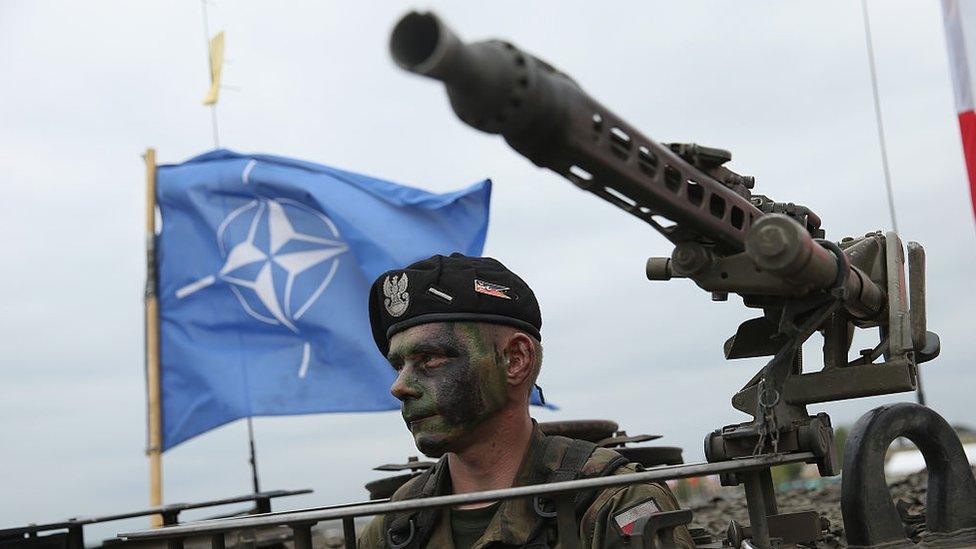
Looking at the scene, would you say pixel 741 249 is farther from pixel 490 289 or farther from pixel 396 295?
pixel 396 295

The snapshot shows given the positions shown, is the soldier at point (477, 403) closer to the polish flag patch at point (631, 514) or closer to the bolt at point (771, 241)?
the polish flag patch at point (631, 514)

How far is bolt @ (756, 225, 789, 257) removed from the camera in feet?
12.0

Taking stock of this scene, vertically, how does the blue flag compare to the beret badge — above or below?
above

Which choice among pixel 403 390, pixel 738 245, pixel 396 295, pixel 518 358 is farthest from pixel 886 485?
pixel 396 295

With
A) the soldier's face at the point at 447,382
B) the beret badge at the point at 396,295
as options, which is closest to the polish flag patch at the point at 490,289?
the soldier's face at the point at 447,382

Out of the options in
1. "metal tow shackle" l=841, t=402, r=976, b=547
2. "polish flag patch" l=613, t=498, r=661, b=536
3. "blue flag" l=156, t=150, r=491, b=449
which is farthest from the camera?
"blue flag" l=156, t=150, r=491, b=449

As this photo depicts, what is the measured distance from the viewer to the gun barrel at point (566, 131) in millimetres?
2969

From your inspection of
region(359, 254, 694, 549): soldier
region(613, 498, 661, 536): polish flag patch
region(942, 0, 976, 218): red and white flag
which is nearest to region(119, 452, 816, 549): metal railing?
region(613, 498, 661, 536): polish flag patch

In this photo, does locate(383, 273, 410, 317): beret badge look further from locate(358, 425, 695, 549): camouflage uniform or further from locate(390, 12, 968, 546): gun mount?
locate(390, 12, 968, 546): gun mount

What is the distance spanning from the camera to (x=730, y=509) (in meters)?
8.18

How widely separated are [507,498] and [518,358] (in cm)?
131

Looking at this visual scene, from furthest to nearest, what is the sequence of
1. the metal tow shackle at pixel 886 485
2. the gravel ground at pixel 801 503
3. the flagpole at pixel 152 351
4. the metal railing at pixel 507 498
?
the flagpole at pixel 152 351, the gravel ground at pixel 801 503, the metal tow shackle at pixel 886 485, the metal railing at pixel 507 498

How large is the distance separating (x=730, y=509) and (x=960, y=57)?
6.82 meters

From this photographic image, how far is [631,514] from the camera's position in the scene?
4.14 m
